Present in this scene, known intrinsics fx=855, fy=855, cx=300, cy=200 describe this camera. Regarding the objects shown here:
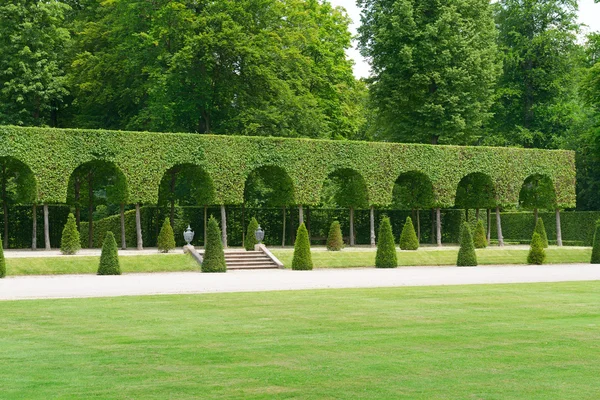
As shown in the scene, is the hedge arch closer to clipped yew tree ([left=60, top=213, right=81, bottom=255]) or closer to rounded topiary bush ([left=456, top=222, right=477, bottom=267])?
clipped yew tree ([left=60, top=213, right=81, bottom=255])

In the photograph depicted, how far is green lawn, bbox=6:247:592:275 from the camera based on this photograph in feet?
95.0

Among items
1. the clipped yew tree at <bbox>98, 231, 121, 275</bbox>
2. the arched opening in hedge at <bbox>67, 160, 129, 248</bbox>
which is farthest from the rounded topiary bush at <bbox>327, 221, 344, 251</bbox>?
the clipped yew tree at <bbox>98, 231, 121, 275</bbox>

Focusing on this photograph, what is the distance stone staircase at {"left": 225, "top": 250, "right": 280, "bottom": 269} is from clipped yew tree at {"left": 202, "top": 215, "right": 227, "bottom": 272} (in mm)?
2026

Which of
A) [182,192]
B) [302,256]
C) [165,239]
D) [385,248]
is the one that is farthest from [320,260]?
[182,192]

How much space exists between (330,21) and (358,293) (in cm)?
3763

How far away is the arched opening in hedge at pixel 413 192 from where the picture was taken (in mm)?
43812

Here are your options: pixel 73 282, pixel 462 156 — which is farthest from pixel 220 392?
pixel 462 156

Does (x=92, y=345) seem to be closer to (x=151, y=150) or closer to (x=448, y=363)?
(x=448, y=363)

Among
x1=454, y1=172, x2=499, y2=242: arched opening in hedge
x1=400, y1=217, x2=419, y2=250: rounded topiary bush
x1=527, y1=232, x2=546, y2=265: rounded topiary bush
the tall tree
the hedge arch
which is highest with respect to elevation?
the tall tree

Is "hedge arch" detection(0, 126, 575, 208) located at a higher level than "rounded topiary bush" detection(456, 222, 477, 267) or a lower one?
higher

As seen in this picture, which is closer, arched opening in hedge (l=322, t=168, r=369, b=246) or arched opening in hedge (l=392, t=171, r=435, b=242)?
arched opening in hedge (l=322, t=168, r=369, b=246)

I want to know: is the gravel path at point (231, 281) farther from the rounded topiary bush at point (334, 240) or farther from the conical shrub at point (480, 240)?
the conical shrub at point (480, 240)

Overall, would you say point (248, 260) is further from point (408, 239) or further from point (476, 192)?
point (476, 192)

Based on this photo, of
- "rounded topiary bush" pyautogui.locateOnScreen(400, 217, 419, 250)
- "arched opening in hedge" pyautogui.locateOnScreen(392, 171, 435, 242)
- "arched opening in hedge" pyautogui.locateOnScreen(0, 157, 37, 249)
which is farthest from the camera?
"arched opening in hedge" pyautogui.locateOnScreen(392, 171, 435, 242)
